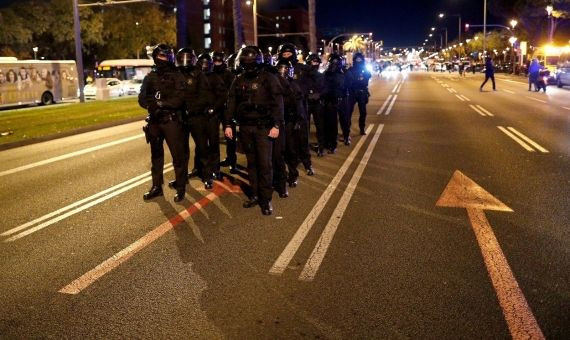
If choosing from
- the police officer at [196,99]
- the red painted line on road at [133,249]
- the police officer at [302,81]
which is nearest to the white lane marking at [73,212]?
the police officer at [196,99]

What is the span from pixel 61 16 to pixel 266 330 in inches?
1948

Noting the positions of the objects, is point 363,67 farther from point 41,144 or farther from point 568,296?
point 568,296

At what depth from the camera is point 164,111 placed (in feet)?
26.7

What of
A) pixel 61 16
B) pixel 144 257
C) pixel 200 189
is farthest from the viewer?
pixel 61 16

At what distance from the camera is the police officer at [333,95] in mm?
11648

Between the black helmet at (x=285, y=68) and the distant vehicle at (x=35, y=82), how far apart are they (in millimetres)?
26349

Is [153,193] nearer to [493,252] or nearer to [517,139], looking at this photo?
[493,252]

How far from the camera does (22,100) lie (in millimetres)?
32188

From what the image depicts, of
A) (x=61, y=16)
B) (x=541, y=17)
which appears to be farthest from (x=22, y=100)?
(x=541, y=17)

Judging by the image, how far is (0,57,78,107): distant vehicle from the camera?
31275 millimetres

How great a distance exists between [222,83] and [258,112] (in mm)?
2315

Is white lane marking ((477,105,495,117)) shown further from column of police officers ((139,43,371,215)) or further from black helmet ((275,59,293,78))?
black helmet ((275,59,293,78))

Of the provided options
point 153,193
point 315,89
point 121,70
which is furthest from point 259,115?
point 121,70

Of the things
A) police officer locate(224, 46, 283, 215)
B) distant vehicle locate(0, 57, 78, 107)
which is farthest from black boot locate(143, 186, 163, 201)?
distant vehicle locate(0, 57, 78, 107)
